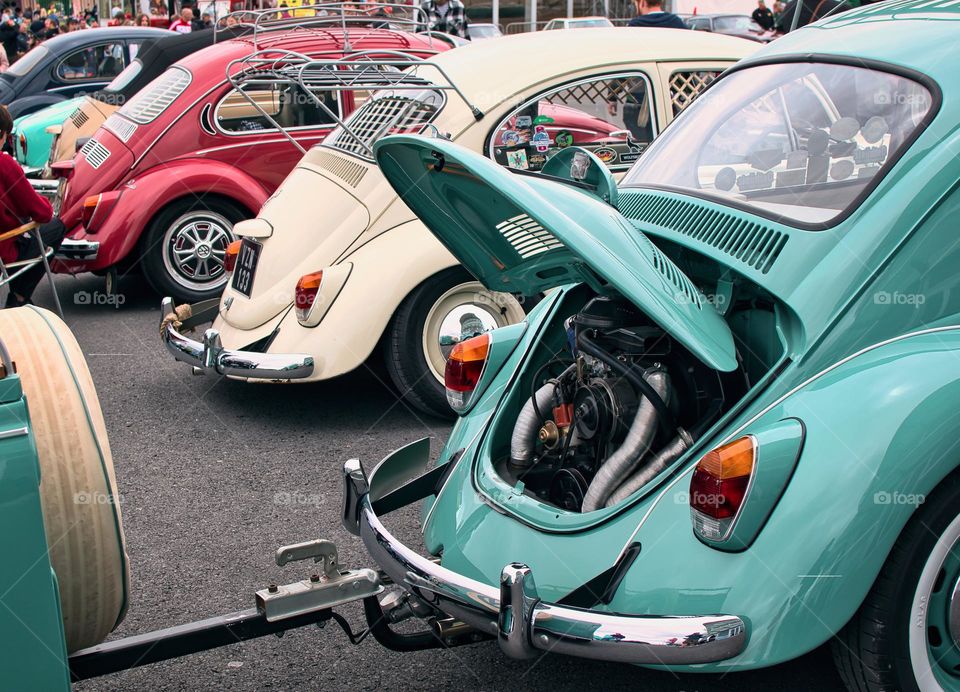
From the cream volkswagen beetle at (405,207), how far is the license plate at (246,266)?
0.01 meters

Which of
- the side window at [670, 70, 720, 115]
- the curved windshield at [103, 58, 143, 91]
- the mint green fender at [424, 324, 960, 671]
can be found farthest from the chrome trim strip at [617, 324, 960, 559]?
the curved windshield at [103, 58, 143, 91]

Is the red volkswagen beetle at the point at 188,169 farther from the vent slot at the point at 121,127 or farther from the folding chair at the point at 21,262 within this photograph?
the folding chair at the point at 21,262

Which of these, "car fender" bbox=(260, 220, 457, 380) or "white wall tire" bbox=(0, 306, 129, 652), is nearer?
"white wall tire" bbox=(0, 306, 129, 652)

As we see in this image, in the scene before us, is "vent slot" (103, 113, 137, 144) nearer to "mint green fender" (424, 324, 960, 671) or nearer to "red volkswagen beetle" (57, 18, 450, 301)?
"red volkswagen beetle" (57, 18, 450, 301)

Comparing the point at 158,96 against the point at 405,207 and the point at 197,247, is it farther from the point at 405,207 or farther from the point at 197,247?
the point at 405,207

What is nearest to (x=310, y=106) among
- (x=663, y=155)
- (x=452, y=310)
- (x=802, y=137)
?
(x=452, y=310)

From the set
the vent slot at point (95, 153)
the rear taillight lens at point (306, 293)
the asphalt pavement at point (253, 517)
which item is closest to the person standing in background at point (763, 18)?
the vent slot at point (95, 153)

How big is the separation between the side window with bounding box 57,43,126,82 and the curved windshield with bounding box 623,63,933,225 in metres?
9.99

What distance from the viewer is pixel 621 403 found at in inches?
118

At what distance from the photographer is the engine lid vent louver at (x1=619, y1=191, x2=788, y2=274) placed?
2.85 metres

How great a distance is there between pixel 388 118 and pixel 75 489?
152 inches

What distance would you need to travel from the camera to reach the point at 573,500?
10.1 feet

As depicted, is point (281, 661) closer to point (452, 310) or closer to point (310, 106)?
point (452, 310)

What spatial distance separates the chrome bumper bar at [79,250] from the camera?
24.1 ft
